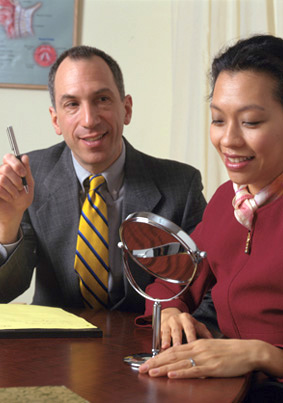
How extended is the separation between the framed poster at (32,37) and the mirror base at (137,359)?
2.05 m

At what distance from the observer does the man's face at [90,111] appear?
1943mm

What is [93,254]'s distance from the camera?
6.04ft

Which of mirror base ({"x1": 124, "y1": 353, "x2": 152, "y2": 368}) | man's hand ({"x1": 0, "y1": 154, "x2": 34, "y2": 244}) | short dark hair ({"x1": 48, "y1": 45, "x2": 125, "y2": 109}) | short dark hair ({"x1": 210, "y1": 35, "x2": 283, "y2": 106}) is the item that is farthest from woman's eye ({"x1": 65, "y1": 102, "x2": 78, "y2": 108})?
mirror base ({"x1": 124, "y1": 353, "x2": 152, "y2": 368})

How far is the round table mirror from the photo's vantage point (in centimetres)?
99

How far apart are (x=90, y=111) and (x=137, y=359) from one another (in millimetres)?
1054

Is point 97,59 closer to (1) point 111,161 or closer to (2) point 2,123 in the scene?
(1) point 111,161

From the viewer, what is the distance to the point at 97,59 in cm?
201

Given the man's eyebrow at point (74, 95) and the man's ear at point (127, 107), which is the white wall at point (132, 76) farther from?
the man's eyebrow at point (74, 95)

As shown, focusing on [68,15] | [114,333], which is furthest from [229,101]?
[68,15]

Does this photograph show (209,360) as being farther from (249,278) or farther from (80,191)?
(80,191)

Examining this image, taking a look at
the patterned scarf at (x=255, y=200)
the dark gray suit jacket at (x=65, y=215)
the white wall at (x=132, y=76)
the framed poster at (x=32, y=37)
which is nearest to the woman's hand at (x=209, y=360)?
the patterned scarf at (x=255, y=200)

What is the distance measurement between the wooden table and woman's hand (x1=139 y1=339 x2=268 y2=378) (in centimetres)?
1

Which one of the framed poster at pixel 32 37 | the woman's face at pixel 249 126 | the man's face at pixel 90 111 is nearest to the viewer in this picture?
the woman's face at pixel 249 126

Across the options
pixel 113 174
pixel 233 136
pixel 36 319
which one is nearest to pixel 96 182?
pixel 113 174
